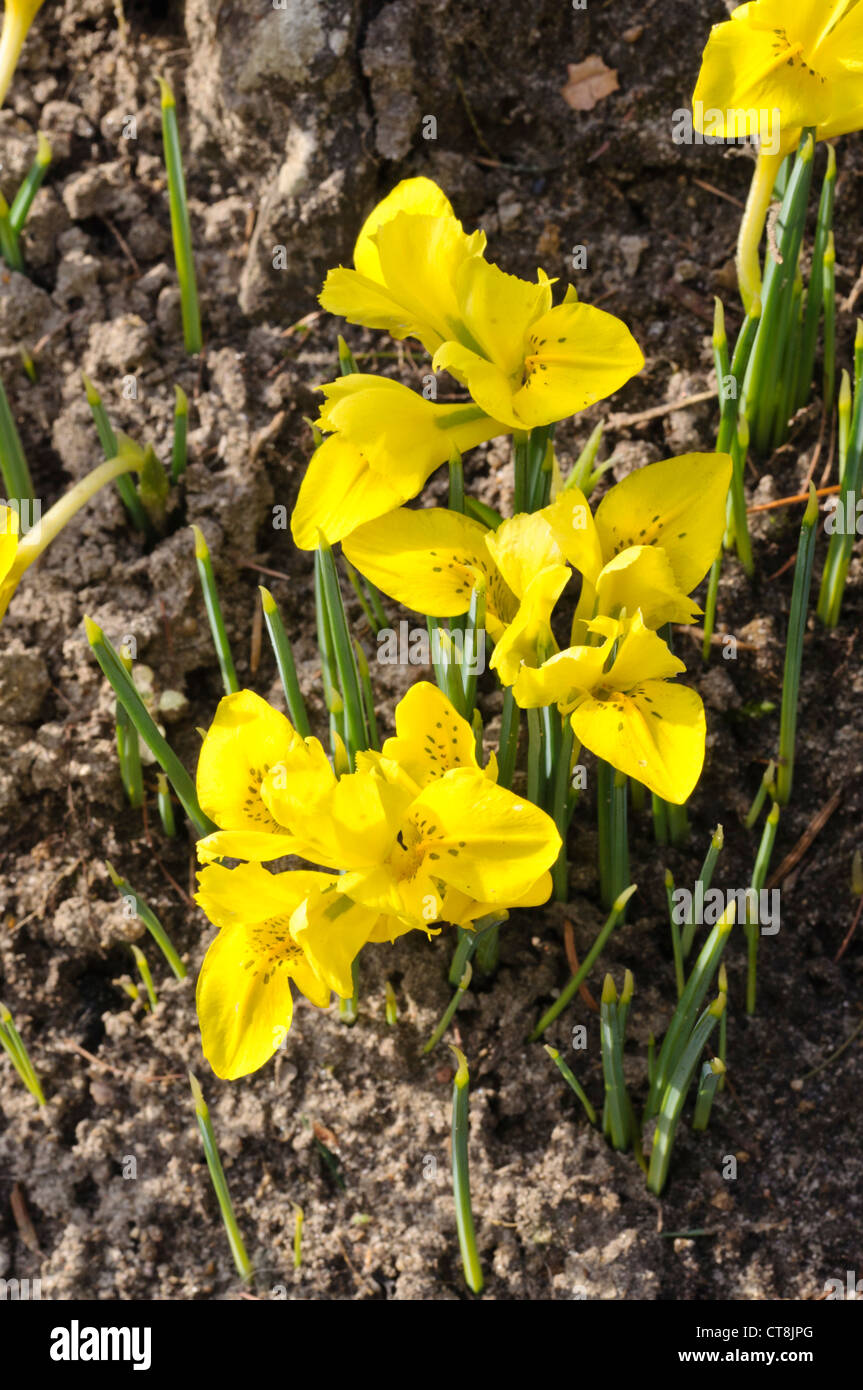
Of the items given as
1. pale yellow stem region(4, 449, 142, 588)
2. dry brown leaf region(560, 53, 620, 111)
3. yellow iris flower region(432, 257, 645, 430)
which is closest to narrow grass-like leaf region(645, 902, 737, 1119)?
yellow iris flower region(432, 257, 645, 430)

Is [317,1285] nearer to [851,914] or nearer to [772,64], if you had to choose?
[851,914]

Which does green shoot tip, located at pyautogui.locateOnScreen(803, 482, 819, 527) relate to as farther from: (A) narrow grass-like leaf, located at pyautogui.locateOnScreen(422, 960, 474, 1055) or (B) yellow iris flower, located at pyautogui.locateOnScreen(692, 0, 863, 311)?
(A) narrow grass-like leaf, located at pyautogui.locateOnScreen(422, 960, 474, 1055)

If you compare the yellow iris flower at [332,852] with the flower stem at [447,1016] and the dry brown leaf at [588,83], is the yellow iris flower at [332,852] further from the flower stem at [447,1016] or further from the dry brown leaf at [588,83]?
the dry brown leaf at [588,83]

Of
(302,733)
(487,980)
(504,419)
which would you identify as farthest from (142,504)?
(487,980)

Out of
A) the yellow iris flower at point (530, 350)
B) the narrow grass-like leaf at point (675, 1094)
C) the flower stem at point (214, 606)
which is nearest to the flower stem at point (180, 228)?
the flower stem at point (214, 606)

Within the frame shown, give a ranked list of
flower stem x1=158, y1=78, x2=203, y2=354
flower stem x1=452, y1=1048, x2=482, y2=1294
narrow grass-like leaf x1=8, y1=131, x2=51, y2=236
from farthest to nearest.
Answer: narrow grass-like leaf x1=8, y1=131, x2=51, y2=236 < flower stem x1=158, y1=78, x2=203, y2=354 < flower stem x1=452, y1=1048, x2=482, y2=1294

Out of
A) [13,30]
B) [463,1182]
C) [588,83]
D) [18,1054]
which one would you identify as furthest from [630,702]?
[13,30]
